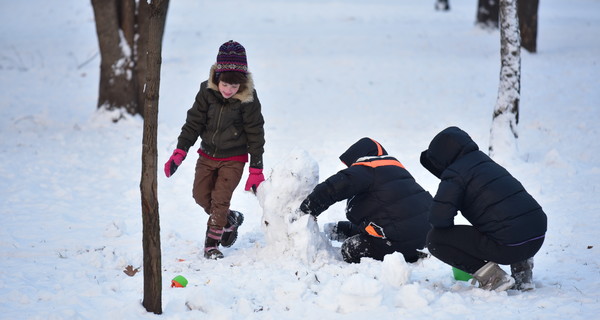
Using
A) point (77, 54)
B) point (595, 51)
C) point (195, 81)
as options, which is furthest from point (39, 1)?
point (595, 51)

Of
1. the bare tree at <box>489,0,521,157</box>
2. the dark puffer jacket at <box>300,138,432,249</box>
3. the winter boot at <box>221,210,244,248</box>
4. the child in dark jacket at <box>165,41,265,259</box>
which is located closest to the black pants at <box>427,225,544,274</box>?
the dark puffer jacket at <box>300,138,432,249</box>

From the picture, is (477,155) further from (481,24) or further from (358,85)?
(481,24)

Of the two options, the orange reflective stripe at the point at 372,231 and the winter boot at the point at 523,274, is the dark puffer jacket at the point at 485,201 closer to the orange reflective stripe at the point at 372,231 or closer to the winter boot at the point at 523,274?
the winter boot at the point at 523,274

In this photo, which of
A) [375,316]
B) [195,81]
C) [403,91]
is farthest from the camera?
[195,81]

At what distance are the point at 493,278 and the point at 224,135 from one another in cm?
237

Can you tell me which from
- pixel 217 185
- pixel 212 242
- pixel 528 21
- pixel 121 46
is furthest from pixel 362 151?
pixel 528 21

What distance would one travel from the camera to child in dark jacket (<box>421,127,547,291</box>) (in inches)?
159

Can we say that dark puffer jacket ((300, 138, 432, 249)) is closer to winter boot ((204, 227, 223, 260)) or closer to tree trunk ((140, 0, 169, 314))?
winter boot ((204, 227, 223, 260))

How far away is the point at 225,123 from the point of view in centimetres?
529

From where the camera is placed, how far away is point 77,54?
54.2 feet

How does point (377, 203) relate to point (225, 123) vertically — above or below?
below

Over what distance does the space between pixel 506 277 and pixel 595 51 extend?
1246cm

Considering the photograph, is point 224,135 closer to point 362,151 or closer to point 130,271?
point 362,151

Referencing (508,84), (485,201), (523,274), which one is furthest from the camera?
(508,84)
